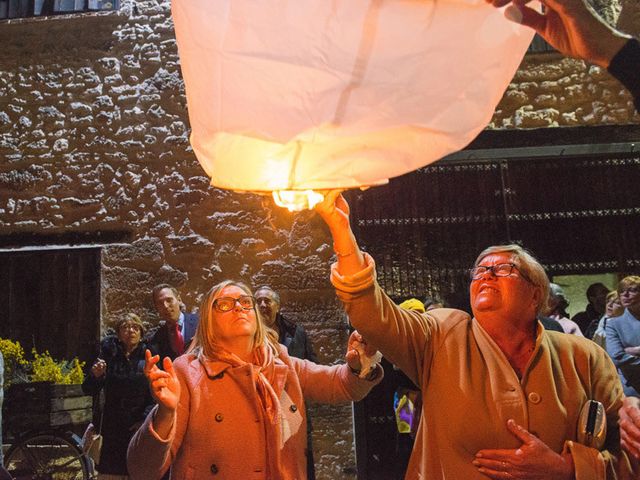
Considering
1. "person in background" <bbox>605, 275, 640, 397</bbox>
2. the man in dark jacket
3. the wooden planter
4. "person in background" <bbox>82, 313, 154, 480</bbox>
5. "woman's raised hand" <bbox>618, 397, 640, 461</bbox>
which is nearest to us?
"woman's raised hand" <bbox>618, 397, 640, 461</bbox>

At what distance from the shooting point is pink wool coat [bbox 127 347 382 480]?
237cm

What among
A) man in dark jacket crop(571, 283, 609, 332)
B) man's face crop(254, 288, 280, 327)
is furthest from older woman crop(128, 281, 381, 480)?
man in dark jacket crop(571, 283, 609, 332)

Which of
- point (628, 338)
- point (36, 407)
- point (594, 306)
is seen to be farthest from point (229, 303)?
point (594, 306)

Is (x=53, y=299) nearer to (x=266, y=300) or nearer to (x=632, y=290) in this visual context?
(x=266, y=300)

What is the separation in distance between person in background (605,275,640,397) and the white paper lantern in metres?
3.67

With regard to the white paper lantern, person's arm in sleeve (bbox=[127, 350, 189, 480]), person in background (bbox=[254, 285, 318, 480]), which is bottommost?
person's arm in sleeve (bbox=[127, 350, 189, 480])

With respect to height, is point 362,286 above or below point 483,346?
above

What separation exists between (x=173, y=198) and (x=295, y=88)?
17.0ft

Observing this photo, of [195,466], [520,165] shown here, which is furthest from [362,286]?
[520,165]

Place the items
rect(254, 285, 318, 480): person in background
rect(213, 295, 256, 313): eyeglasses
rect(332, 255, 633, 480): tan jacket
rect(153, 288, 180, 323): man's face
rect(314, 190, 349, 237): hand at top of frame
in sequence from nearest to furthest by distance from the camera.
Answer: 1. rect(314, 190, 349, 237): hand at top of frame
2. rect(332, 255, 633, 480): tan jacket
3. rect(213, 295, 256, 313): eyeglasses
4. rect(254, 285, 318, 480): person in background
5. rect(153, 288, 180, 323): man's face

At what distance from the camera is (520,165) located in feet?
21.2

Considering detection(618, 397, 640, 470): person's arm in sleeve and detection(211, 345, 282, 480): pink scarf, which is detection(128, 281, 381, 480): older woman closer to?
detection(211, 345, 282, 480): pink scarf

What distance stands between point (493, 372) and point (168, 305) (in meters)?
3.37

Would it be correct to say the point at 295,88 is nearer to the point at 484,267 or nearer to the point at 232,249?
the point at 484,267
